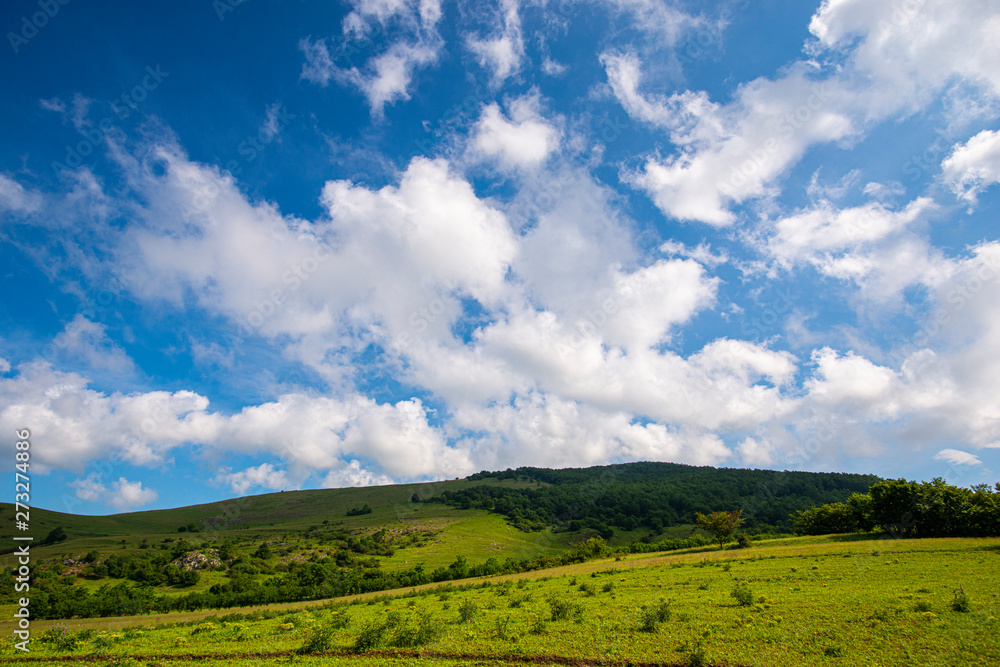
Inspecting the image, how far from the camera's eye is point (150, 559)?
272ft

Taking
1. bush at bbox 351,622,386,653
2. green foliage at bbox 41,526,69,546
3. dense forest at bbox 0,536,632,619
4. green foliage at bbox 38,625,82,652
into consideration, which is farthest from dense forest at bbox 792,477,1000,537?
green foliage at bbox 41,526,69,546

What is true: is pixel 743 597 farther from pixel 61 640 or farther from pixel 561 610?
pixel 61 640

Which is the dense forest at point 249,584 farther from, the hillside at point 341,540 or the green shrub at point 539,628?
the green shrub at point 539,628

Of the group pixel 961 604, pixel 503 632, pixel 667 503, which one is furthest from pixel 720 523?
pixel 667 503

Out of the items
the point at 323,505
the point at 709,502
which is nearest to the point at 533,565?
the point at 709,502

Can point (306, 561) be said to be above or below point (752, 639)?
below

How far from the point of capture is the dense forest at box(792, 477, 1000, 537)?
5469 centimetres

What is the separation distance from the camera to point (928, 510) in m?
59.5

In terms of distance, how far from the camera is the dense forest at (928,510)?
2153 inches

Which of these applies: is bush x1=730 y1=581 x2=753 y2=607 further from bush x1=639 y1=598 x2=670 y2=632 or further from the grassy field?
bush x1=639 y1=598 x2=670 y2=632

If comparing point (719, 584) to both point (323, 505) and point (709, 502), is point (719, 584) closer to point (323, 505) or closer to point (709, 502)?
point (709, 502)

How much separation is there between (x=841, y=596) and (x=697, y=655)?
15.8 m

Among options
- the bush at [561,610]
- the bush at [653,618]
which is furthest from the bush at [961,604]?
the bush at [561,610]

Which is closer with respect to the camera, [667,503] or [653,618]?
[653,618]
